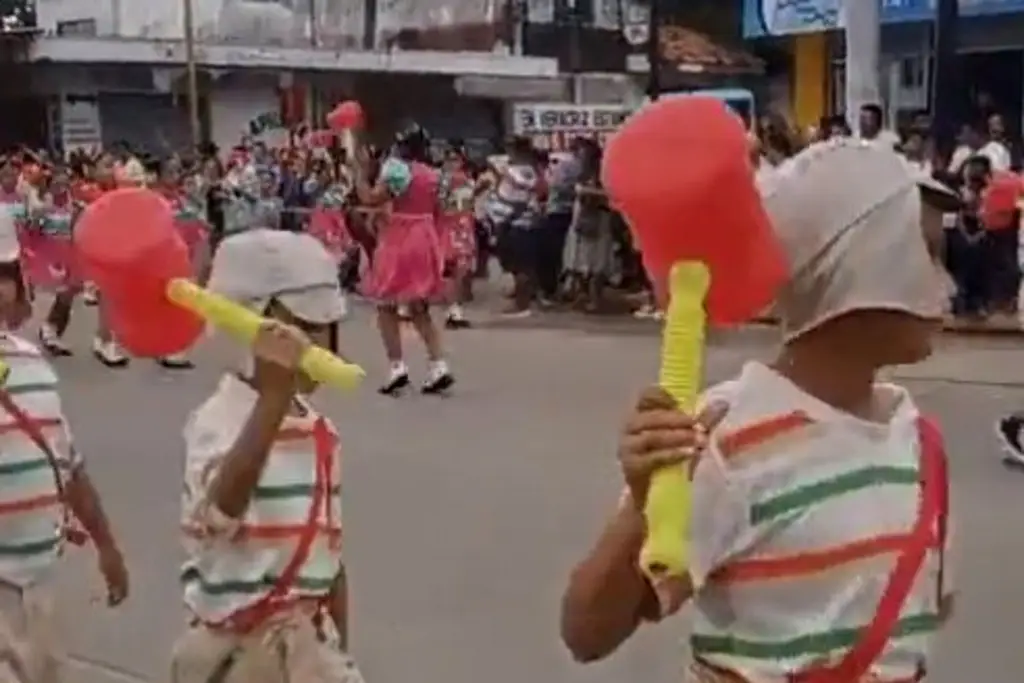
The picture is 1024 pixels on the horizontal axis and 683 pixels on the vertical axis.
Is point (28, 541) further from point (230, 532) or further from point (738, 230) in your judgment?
point (738, 230)

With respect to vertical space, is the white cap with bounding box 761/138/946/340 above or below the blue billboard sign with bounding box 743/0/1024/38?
below

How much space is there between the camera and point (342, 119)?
16.1 m

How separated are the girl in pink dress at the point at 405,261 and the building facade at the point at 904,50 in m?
8.87

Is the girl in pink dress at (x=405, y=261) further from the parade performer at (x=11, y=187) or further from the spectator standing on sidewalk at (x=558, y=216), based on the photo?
the spectator standing on sidewalk at (x=558, y=216)

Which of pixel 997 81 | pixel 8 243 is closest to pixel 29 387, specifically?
pixel 8 243

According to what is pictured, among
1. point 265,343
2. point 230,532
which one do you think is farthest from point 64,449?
point 265,343

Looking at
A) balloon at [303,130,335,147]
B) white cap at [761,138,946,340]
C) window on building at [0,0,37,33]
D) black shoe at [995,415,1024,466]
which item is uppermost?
window on building at [0,0,37,33]

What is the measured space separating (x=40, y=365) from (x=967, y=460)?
6529mm

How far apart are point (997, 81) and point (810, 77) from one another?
10.1 ft

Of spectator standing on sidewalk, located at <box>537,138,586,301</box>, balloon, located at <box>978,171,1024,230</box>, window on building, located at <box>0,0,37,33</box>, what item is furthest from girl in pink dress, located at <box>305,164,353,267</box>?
window on building, located at <box>0,0,37,33</box>

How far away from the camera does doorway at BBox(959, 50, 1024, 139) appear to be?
927 inches

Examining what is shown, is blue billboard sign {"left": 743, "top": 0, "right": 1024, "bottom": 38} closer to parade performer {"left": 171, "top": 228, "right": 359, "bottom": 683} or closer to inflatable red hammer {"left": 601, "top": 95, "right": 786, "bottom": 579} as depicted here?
parade performer {"left": 171, "top": 228, "right": 359, "bottom": 683}

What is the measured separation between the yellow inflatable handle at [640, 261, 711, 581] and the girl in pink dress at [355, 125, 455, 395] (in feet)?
36.1

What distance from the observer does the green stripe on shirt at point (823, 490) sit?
253cm
